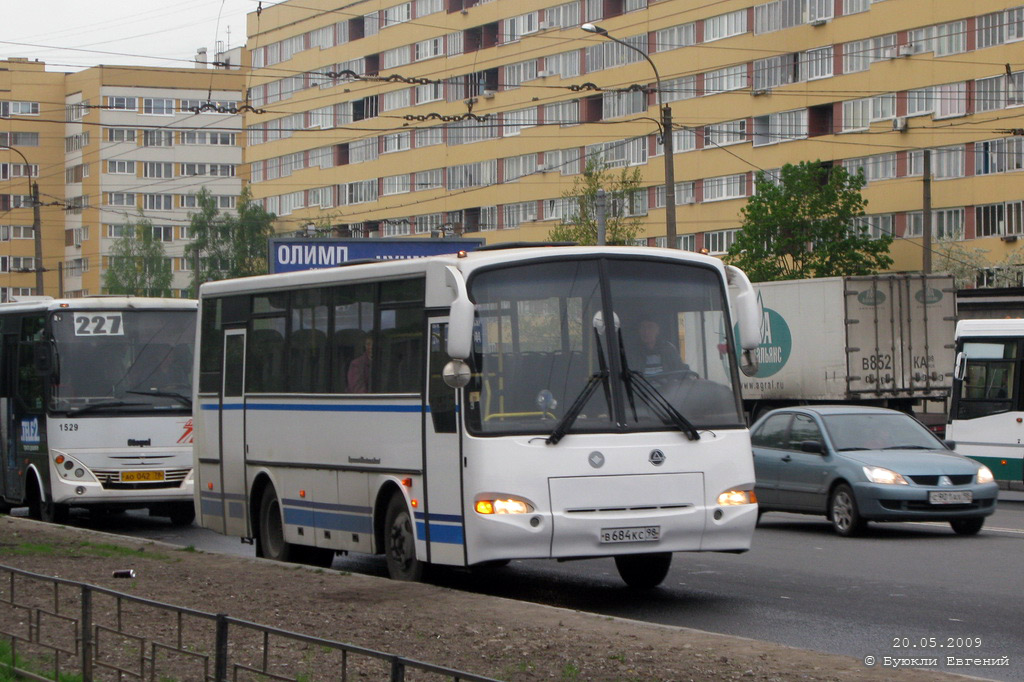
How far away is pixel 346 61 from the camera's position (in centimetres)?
8962

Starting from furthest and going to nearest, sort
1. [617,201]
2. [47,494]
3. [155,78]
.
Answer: [155,78], [617,201], [47,494]

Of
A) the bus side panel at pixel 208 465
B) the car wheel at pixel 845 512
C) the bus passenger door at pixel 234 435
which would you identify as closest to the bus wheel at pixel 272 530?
the bus passenger door at pixel 234 435

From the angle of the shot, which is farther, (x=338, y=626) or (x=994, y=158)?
(x=994, y=158)

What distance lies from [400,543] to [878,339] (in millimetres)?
22239

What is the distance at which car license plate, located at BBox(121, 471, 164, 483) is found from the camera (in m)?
19.6

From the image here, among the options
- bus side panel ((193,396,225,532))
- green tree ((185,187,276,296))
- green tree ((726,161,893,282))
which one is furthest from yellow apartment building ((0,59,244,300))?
bus side panel ((193,396,225,532))

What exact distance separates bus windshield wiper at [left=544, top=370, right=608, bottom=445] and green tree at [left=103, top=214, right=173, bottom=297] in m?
104

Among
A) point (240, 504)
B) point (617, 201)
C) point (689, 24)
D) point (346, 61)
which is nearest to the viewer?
point (240, 504)

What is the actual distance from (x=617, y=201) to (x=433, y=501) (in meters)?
Result: 53.1

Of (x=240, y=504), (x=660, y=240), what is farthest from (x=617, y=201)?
(x=240, y=504)

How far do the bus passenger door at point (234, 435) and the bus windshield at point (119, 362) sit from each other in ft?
15.5

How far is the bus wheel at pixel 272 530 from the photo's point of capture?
1438cm

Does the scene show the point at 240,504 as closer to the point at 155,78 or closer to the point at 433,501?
the point at 433,501

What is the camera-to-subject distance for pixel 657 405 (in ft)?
37.7
